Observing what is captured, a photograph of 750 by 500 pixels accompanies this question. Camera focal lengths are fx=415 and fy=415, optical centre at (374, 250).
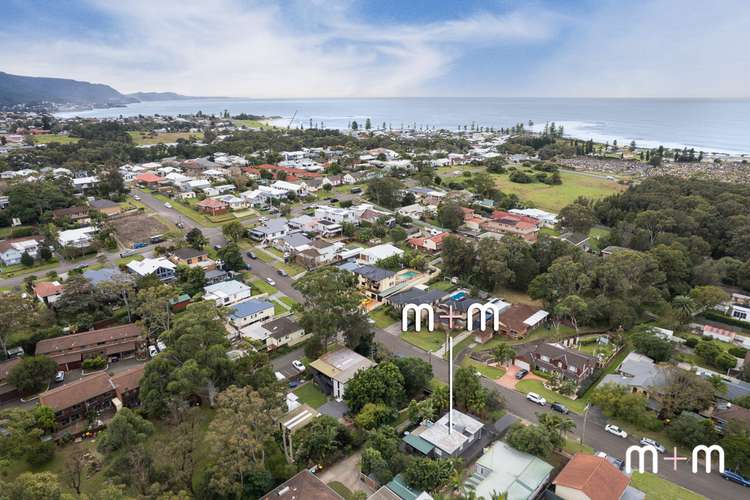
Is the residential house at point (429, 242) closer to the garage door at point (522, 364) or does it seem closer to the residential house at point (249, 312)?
the garage door at point (522, 364)

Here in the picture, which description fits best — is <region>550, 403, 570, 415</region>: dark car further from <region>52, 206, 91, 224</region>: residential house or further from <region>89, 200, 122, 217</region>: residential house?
<region>89, 200, 122, 217</region>: residential house

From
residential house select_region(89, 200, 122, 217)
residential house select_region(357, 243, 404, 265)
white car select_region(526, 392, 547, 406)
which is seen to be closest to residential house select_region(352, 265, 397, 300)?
residential house select_region(357, 243, 404, 265)

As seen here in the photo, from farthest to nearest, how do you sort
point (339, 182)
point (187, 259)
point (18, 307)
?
point (339, 182), point (187, 259), point (18, 307)

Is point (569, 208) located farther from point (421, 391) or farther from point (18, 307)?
point (18, 307)

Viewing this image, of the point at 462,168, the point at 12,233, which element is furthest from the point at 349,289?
the point at 462,168

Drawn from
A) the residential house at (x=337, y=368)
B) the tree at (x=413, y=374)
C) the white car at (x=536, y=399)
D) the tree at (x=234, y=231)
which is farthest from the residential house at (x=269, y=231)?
the white car at (x=536, y=399)

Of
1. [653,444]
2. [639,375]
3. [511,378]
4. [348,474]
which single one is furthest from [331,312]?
[639,375]
